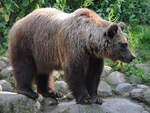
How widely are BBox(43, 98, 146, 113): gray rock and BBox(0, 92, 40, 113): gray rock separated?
0.48 metres

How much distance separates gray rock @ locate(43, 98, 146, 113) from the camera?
5.88 metres

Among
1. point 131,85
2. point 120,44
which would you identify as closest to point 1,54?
point 131,85

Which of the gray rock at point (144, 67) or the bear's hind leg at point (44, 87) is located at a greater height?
the bear's hind leg at point (44, 87)

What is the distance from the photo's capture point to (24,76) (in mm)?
6289

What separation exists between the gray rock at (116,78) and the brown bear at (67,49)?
1632 mm

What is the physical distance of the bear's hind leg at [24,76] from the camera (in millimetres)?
6277

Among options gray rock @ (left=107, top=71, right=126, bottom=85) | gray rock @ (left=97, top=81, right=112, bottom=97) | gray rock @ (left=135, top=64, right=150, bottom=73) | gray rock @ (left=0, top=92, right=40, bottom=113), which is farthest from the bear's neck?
gray rock @ (left=135, top=64, right=150, bottom=73)

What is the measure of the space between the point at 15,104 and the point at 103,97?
221 centimetres

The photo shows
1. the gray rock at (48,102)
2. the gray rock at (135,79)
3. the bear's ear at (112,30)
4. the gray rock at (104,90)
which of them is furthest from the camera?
the gray rock at (135,79)

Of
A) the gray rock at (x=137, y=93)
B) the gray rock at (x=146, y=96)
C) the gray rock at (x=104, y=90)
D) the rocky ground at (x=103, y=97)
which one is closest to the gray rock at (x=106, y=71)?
the rocky ground at (x=103, y=97)

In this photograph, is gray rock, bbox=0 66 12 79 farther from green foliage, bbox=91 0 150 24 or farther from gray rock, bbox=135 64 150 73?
gray rock, bbox=135 64 150 73

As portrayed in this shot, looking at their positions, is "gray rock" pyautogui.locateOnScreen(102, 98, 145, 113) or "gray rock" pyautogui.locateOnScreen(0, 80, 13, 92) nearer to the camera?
"gray rock" pyautogui.locateOnScreen(102, 98, 145, 113)

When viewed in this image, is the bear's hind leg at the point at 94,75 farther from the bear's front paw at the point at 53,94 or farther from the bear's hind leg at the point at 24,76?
the bear's hind leg at the point at 24,76

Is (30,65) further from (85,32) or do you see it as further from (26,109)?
(85,32)
